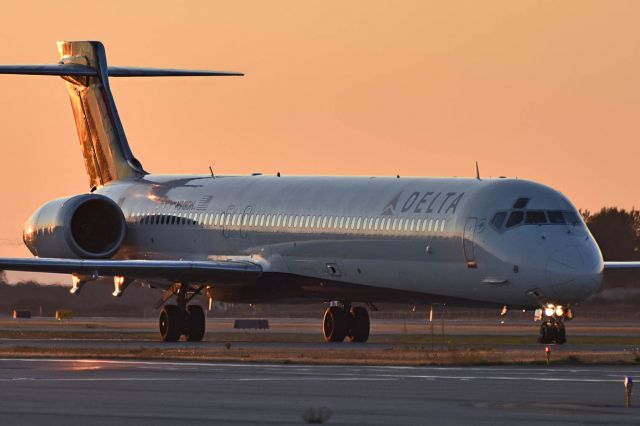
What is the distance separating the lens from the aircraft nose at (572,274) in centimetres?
4188

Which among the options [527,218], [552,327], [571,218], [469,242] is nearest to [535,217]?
[527,218]

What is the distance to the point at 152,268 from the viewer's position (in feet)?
160

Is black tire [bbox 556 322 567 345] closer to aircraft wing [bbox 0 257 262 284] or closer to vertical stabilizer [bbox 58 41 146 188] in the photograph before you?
aircraft wing [bbox 0 257 262 284]

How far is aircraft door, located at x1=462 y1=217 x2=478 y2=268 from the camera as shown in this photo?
43.4 m

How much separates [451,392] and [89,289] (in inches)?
2581

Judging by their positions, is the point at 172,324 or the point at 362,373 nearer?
the point at 362,373

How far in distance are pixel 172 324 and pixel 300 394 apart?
24.2m

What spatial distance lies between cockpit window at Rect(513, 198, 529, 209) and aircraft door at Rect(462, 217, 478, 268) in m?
1.01

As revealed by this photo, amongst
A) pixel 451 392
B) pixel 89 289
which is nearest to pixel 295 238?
pixel 451 392

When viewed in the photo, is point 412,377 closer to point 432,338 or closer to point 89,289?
point 432,338

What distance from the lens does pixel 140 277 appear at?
49469mm

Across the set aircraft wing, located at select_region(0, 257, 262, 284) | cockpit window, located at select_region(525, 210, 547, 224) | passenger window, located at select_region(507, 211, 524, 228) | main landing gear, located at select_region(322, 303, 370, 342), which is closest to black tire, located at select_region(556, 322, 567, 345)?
cockpit window, located at select_region(525, 210, 547, 224)

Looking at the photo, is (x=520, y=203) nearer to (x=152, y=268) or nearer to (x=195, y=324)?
(x=152, y=268)

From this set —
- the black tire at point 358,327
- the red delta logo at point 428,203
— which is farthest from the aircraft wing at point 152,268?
the red delta logo at point 428,203
